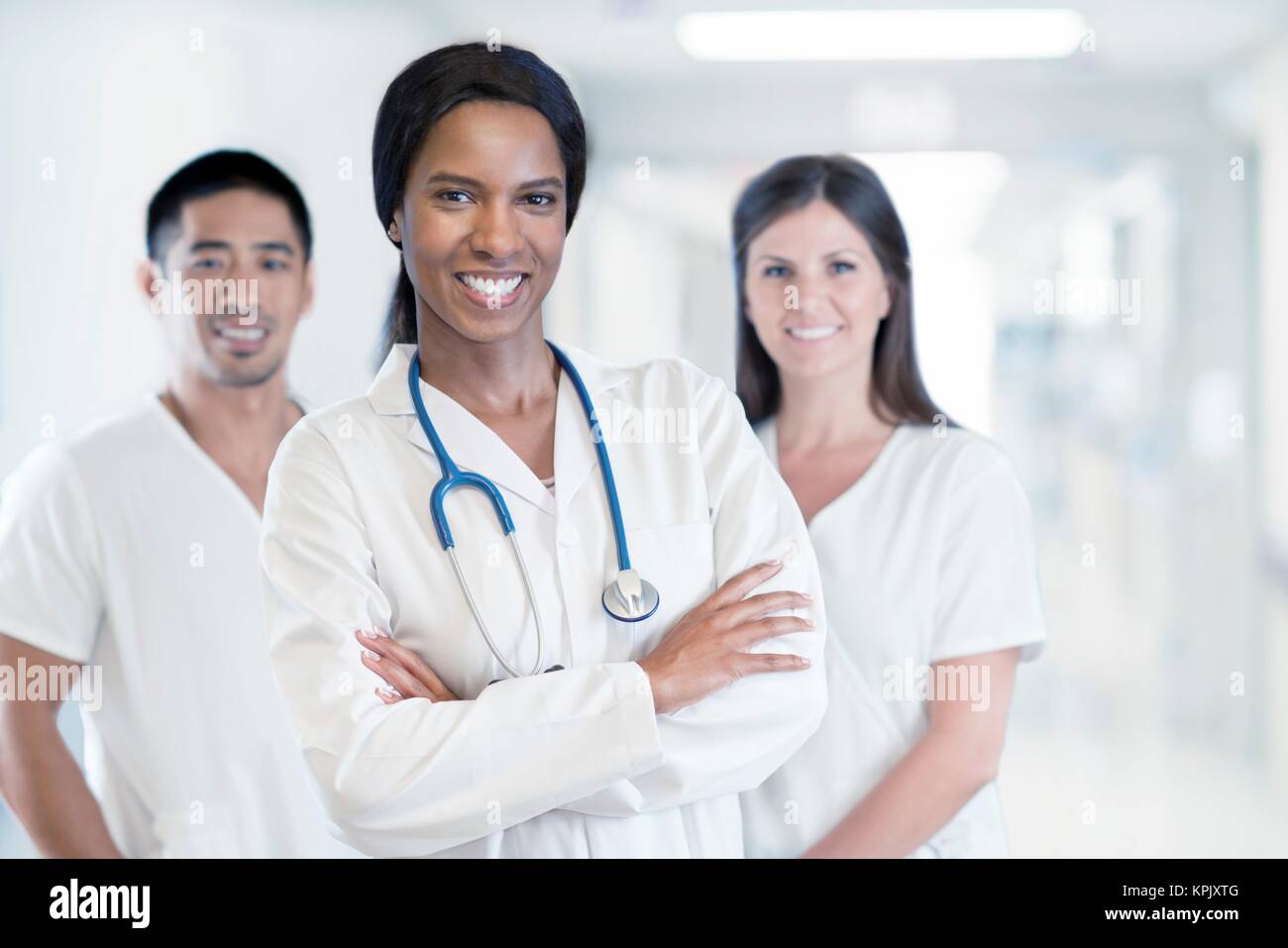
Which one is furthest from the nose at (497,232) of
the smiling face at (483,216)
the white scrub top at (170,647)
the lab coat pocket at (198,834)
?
the lab coat pocket at (198,834)

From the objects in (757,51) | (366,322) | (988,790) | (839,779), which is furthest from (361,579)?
(757,51)

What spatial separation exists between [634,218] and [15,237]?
0.93 metres

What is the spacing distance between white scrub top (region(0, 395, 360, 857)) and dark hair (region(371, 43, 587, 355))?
57 centimetres

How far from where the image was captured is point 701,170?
1675 millimetres

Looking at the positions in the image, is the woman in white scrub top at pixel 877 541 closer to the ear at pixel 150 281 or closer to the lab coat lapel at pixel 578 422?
the lab coat lapel at pixel 578 422

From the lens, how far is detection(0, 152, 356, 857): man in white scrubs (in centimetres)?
155

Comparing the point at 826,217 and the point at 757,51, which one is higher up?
the point at 757,51

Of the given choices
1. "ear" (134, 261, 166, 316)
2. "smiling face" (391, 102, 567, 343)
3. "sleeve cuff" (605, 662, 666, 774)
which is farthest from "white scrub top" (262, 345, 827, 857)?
"ear" (134, 261, 166, 316)

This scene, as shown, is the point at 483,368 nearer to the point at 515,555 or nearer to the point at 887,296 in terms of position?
the point at 515,555

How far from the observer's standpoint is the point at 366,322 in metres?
1.64

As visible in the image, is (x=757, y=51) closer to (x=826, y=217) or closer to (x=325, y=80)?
(x=826, y=217)

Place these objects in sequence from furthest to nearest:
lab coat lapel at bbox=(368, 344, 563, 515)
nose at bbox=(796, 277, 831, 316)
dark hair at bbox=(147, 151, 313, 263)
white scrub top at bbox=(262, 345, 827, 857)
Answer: dark hair at bbox=(147, 151, 313, 263)
nose at bbox=(796, 277, 831, 316)
lab coat lapel at bbox=(368, 344, 563, 515)
white scrub top at bbox=(262, 345, 827, 857)

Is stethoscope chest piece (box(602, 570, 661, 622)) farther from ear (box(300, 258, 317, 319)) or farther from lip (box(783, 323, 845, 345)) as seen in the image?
ear (box(300, 258, 317, 319))

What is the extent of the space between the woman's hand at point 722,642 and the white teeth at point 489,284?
40 centimetres
